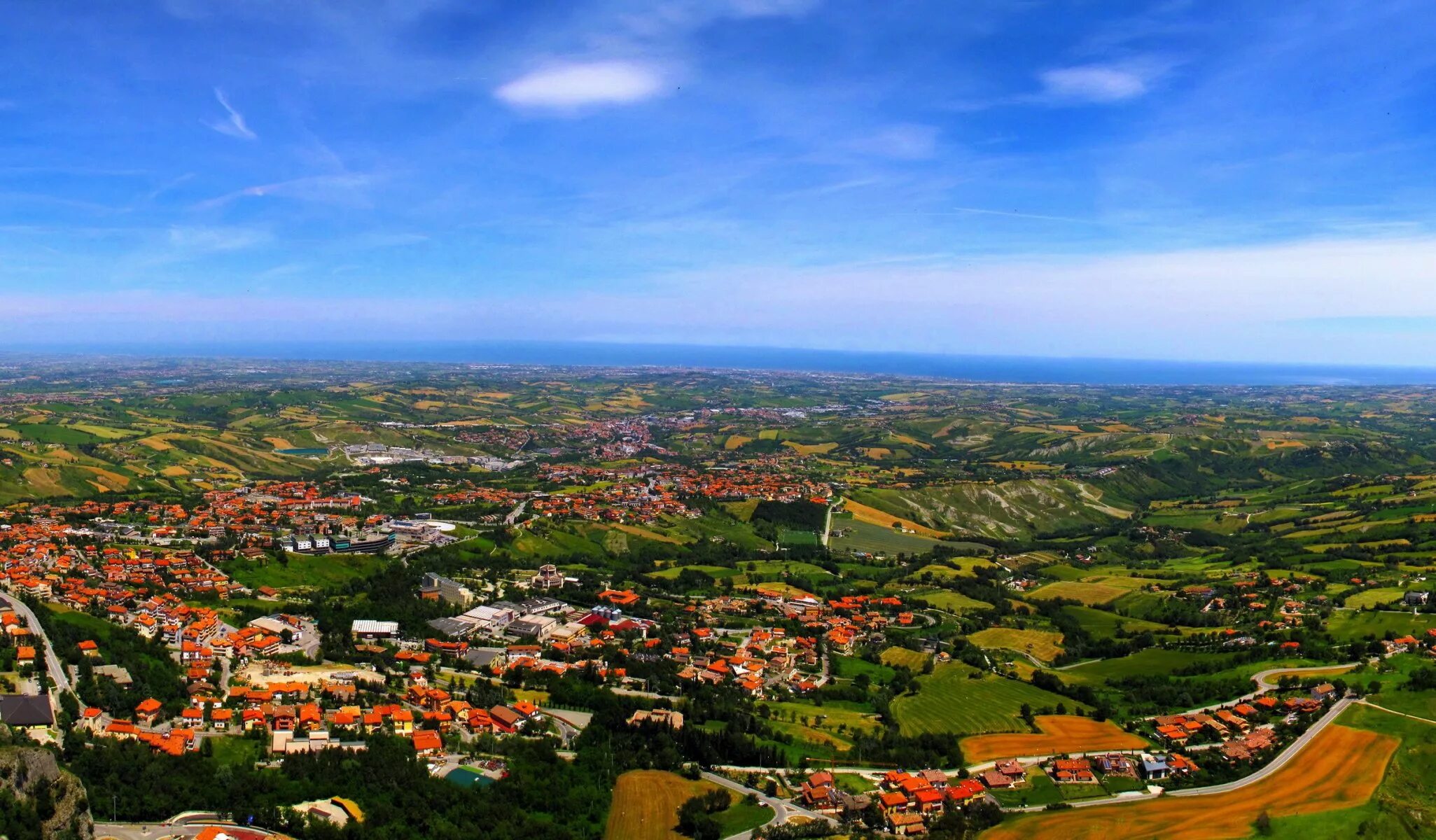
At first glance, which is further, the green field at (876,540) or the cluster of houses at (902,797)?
the green field at (876,540)

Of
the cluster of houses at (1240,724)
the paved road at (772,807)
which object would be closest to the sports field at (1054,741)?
the cluster of houses at (1240,724)

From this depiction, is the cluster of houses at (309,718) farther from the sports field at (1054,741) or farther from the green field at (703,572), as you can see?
the green field at (703,572)

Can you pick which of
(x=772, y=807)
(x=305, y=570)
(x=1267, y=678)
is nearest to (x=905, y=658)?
(x=1267, y=678)

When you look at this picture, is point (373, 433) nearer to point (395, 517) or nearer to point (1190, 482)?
point (395, 517)

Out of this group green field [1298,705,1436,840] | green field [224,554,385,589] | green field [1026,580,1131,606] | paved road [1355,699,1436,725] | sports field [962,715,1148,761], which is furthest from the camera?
green field [1026,580,1131,606]

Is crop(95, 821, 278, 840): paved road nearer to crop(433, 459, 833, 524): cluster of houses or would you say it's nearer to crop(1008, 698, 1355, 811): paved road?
crop(1008, 698, 1355, 811): paved road

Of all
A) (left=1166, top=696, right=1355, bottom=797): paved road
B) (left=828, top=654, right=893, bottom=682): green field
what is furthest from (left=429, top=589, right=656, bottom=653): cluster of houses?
(left=1166, top=696, right=1355, bottom=797): paved road
